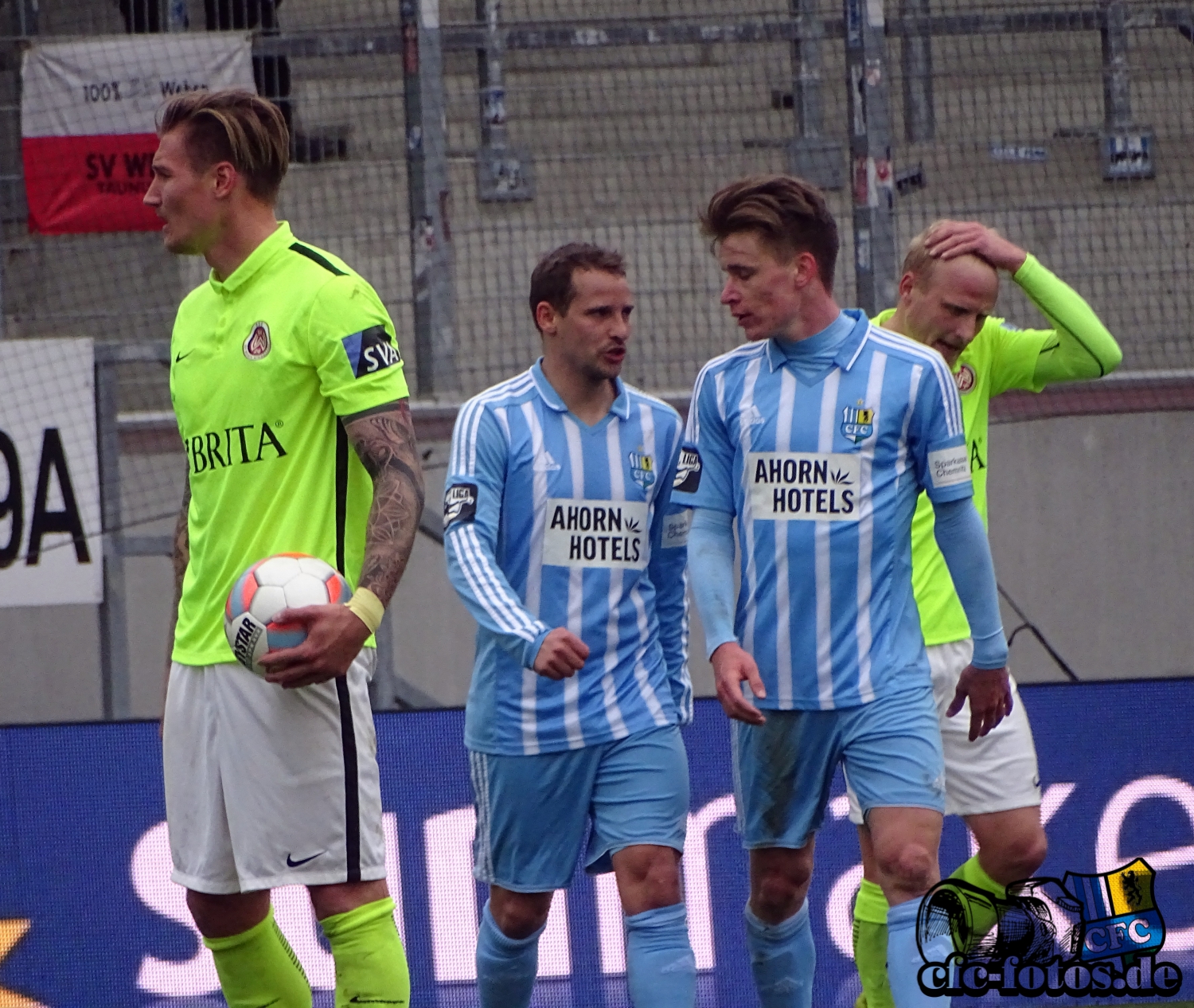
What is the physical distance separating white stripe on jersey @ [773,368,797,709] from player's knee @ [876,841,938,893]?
0.39m

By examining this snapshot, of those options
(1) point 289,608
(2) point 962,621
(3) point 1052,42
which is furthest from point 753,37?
(1) point 289,608

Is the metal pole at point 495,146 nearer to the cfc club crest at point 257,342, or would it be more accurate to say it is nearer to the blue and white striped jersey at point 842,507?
the blue and white striped jersey at point 842,507

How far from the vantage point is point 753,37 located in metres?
7.65

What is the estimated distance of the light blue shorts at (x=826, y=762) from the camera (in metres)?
3.61

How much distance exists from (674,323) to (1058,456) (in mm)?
A: 1778

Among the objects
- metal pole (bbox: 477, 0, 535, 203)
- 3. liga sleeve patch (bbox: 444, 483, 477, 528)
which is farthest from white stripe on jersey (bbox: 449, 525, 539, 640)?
metal pole (bbox: 477, 0, 535, 203)

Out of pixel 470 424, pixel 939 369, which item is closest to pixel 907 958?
pixel 939 369

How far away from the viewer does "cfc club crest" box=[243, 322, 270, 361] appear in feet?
10.9

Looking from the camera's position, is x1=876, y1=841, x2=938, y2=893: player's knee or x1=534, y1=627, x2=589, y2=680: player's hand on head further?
x1=876, y1=841, x2=938, y2=893: player's knee

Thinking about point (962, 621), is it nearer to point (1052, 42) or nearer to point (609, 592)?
point (609, 592)

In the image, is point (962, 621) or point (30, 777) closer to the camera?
point (962, 621)

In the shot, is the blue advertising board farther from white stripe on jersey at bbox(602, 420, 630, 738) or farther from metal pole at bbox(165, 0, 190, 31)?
metal pole at bbox(165, 0, 190, 31)

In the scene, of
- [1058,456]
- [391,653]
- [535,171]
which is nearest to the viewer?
[391,653]

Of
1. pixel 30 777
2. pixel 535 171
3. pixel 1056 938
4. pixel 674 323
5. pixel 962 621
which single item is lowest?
pixel 1056 938
